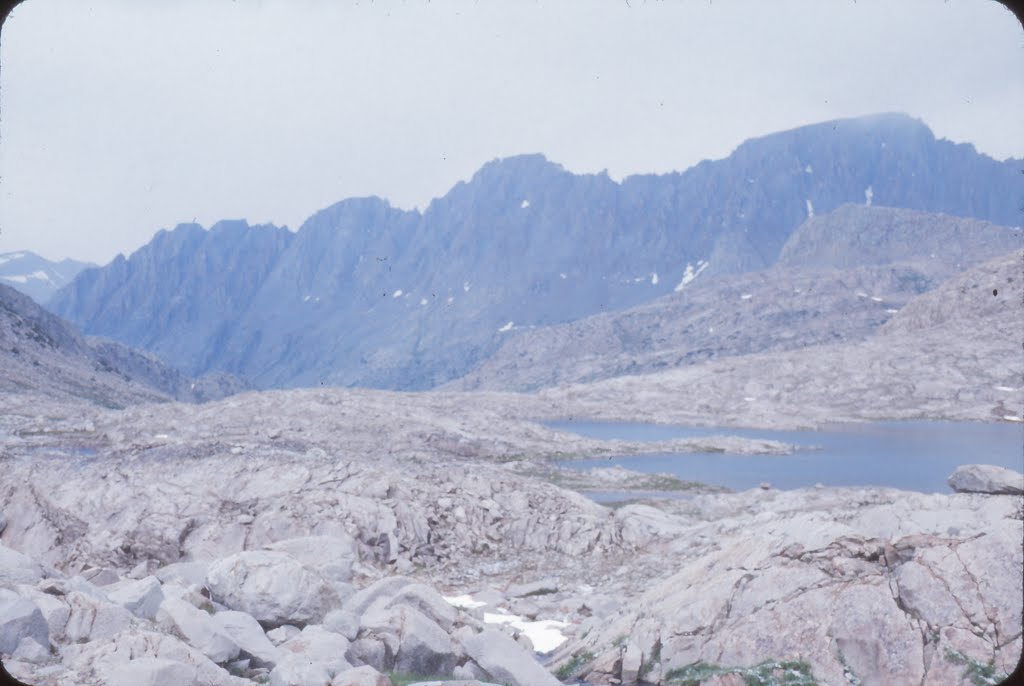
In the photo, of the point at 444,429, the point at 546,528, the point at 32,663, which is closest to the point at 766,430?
the point at 444,429

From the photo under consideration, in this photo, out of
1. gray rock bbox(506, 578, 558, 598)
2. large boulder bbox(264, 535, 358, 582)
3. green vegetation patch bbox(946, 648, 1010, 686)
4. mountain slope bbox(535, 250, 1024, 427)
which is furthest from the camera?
mountain slope bbox(535, 250, 1024, 427)

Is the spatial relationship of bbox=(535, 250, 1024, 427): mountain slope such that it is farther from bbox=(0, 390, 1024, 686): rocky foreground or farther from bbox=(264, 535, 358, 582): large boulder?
bbox=(264, 535, 358, 582): large boulder

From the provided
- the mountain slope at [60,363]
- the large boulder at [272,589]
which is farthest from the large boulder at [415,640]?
the mountain slope at [60,363]

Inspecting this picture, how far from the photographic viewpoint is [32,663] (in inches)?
520

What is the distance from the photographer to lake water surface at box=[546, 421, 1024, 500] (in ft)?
249

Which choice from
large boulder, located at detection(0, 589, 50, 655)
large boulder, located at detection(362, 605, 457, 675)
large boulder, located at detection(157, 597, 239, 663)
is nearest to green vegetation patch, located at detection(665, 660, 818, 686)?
large boulder, located at detection(362, 605, 457, 675)

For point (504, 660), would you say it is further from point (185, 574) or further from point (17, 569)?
point (17, 569)

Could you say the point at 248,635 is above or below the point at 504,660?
above

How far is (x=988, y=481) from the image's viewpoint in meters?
45.5

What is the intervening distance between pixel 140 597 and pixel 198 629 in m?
1.85

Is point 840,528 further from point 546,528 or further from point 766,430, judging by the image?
point 766,430

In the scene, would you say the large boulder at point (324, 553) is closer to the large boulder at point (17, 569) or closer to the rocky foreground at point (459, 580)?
the rocky foreground at point (459, 580)

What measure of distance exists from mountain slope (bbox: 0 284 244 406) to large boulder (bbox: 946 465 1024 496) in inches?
3910

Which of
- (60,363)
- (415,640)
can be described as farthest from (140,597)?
(60,363)
